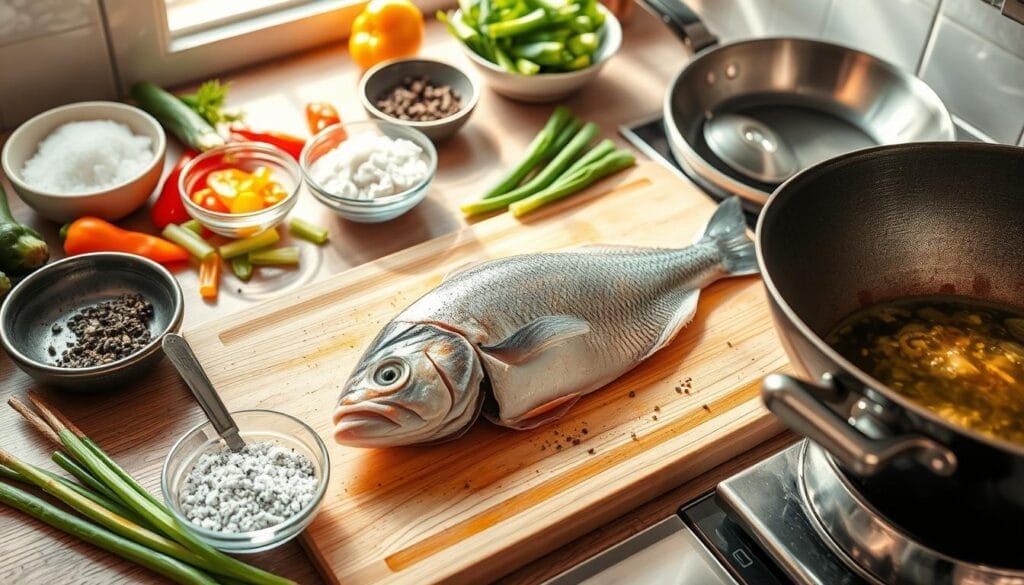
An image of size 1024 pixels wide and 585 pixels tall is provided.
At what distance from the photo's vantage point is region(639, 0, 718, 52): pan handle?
1934 millimetres

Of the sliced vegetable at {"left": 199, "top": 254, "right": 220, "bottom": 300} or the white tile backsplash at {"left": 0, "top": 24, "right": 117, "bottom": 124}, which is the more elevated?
the white tile backsplash at {"left": 0, "top": 24, "right": 117, "bottom": 124}

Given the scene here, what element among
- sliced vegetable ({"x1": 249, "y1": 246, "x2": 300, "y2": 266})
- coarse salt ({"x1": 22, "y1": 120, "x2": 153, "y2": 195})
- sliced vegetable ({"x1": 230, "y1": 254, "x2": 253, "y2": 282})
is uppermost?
coarse salt ({"x1": 22, "y1": 120, "x2": 153, "y2": 195})

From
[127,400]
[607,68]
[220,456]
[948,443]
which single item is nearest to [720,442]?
[948,443]

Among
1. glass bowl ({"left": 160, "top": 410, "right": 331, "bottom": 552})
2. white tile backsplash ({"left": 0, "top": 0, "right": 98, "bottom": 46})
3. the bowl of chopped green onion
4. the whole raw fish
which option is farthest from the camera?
Answer: the bowl of chopped green onion

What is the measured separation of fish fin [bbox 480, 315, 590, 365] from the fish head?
4 centimetres

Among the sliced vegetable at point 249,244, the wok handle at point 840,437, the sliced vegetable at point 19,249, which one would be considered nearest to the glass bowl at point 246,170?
the sliced vegetable at point 249,244

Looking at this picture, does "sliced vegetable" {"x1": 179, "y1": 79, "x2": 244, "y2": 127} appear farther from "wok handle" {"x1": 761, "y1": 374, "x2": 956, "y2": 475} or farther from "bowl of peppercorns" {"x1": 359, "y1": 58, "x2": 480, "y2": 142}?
"wok handle" {"x1": 761, "y1": 374, "x2": 956, "y2": 475}

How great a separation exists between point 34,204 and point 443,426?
0.82 meters

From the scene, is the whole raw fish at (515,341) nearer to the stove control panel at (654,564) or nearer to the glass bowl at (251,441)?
the glass bowl at (251,441)

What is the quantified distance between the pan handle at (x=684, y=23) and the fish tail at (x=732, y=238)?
0.44 m

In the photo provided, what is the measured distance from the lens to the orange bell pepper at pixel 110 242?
1589 millimetres

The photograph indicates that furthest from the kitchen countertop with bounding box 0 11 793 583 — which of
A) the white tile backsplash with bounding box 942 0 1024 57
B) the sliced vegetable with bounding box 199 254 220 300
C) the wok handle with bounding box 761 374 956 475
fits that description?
the white tile backsplash with bounding box 942 0 1024 57

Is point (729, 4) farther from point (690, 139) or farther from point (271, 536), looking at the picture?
point (271, 536)

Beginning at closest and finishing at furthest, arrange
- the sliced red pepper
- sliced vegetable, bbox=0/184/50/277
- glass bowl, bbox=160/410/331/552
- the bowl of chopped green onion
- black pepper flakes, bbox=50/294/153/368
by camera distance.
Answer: glass bowl, bbox=160/410/331/552 < black pepper flakes, bbox=50/294/153/368 < sliced vegetable, bbox=0/184/50/277 < the sliced red pepper < the bowl of chopped green onion
